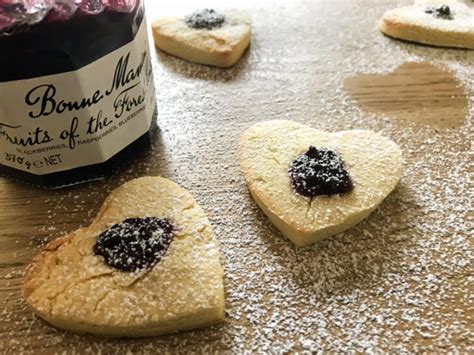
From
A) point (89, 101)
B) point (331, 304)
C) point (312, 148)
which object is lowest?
point (331, 304)

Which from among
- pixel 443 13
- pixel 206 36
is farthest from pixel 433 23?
pixel 206 36

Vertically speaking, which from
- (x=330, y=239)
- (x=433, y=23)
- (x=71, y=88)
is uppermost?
(x=71, y=88)

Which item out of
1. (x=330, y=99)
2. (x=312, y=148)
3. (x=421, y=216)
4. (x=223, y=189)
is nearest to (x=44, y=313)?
(x=223, y=189)

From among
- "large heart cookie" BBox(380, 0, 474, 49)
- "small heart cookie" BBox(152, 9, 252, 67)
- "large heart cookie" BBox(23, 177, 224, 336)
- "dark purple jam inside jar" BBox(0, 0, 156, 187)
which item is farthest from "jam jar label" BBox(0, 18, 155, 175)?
"large heart cookie" BBox(380, 0, 474, 49)

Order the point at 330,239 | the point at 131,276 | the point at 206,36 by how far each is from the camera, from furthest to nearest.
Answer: the point at 206,36 → the point at 330,239 → the point at 131,276

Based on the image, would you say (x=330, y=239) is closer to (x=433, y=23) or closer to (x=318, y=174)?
(x=318, y=174)

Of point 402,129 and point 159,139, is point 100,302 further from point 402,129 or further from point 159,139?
point 402,129
